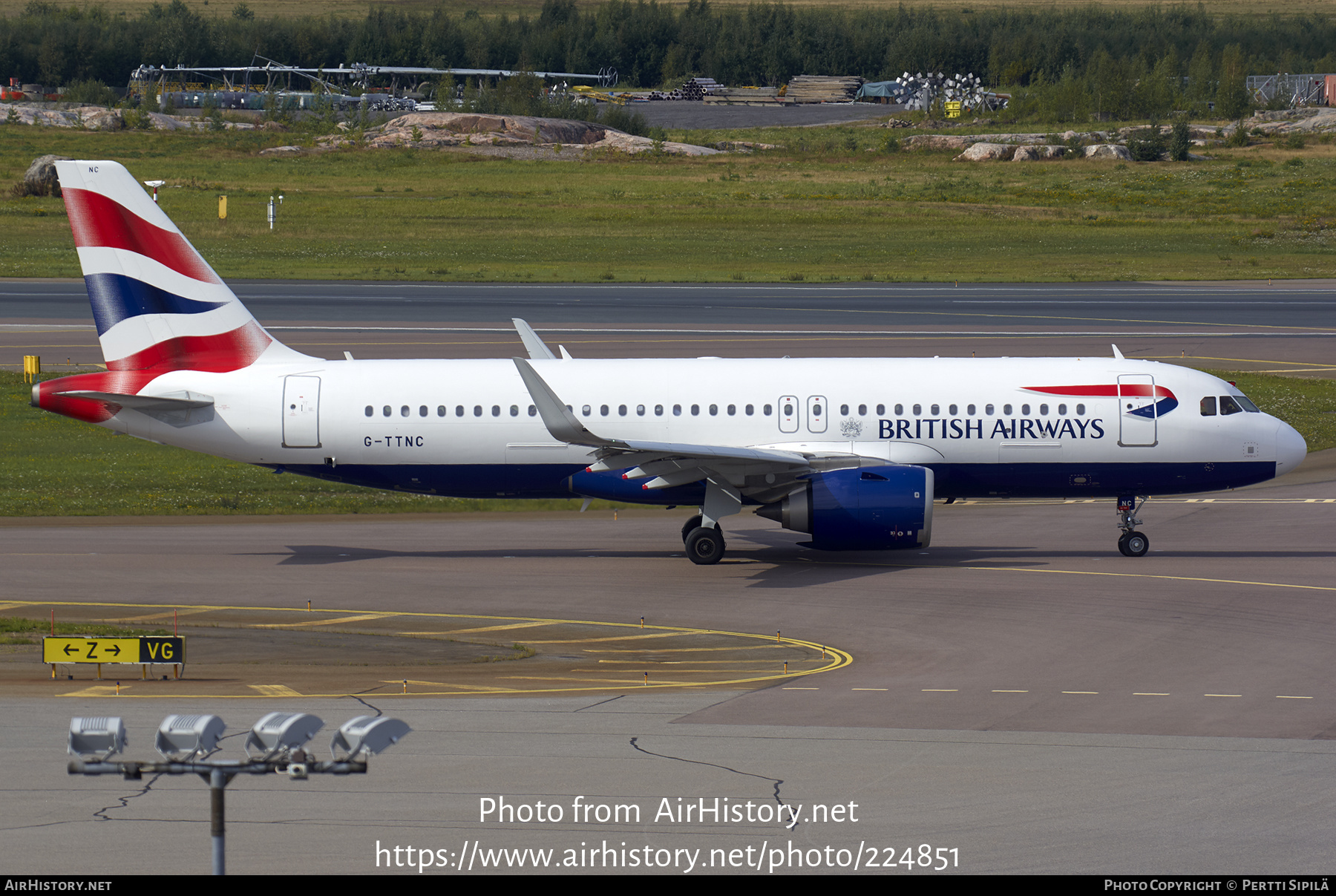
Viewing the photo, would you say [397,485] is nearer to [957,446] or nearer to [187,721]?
[957,446]

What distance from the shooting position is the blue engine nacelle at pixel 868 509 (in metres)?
32.6

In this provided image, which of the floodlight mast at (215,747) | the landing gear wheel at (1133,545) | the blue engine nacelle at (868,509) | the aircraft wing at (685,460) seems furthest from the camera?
the landing gear wheel at (1133,545)

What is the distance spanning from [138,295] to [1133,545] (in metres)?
23.0

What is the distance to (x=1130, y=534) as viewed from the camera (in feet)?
114

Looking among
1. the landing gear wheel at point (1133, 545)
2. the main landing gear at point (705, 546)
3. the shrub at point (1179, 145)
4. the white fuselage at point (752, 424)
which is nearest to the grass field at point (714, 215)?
the shrub at point (1179, 145)

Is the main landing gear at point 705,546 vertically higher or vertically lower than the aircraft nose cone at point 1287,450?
lower

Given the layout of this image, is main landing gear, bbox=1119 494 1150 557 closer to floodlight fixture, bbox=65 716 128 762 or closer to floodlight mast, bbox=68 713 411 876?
floodlight mast, bbox=68 713 411 876

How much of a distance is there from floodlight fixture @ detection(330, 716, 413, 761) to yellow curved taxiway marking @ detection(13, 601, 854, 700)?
12.9m

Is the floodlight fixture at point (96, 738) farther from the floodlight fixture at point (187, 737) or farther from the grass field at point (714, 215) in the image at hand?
the grass field at point (714, 215)

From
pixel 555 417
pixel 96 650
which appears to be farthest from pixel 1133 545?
pixel 96 650

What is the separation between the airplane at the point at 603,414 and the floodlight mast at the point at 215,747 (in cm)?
2283

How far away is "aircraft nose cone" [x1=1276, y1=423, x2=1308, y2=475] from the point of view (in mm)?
35000

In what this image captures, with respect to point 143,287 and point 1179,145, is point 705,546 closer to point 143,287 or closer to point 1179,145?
point 143,287

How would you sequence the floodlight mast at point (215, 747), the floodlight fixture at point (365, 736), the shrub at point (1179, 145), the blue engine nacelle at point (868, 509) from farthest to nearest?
the shrub at point (1179, 145) → the blue engine nacelle at point (868, 509) → the floodlight mast at point (215, 747) → the floodlight fixture at point (365, 736)
